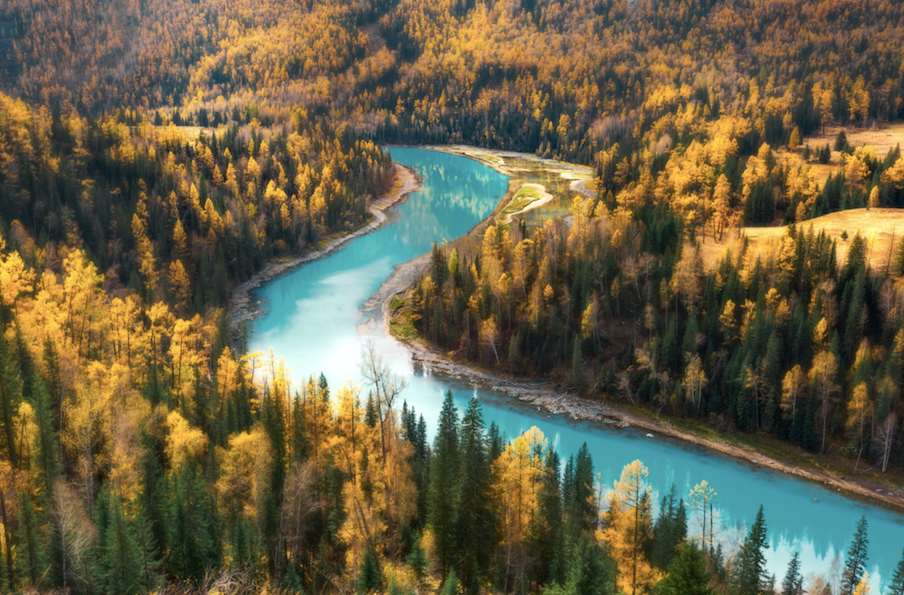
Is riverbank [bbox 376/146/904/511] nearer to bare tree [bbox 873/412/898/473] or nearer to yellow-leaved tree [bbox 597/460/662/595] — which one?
bare tree [bbox 873/412/898/473]

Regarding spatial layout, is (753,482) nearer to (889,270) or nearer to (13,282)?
(889,270)

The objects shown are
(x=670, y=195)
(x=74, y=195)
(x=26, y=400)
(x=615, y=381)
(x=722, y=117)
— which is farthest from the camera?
(x=722, y=117)

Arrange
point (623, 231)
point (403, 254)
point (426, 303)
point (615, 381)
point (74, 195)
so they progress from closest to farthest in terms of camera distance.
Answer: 1. point (615, 381)
2. point (623, 231)
3. point (426, 303)
4. point (74, 195)
5. point (403, 254)

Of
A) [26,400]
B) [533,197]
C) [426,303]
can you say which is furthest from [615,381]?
[533,197]

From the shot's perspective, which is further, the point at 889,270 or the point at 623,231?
the point at 623,231

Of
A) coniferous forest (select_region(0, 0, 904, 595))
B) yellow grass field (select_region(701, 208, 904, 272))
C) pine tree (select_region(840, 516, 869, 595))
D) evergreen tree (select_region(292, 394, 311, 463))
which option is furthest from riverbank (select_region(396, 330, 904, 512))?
evergreen tree (select_region(292, 394, 311, 463))

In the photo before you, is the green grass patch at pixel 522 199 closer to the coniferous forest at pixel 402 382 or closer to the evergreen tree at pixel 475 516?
the coniferous forest at pixel 402 382

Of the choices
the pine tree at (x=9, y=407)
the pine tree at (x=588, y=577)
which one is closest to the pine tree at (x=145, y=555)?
the pine tree at (x=9, y=407)

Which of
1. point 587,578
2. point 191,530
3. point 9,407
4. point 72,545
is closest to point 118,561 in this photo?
point 72,545
